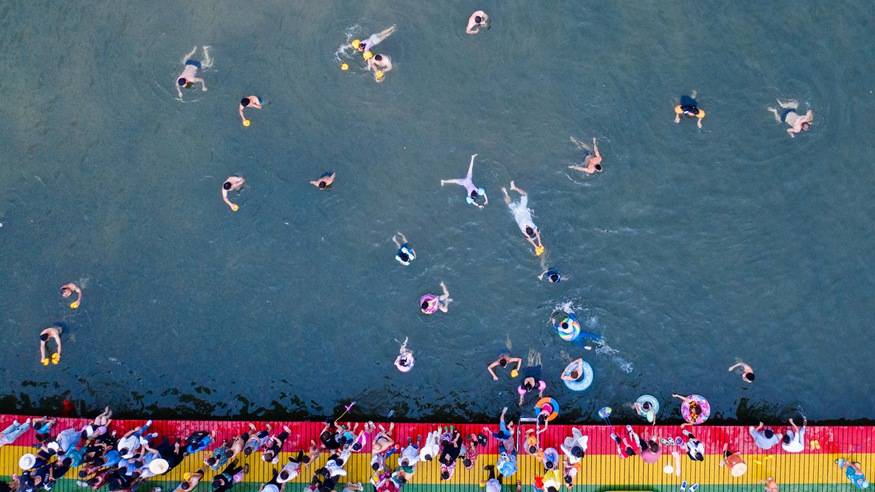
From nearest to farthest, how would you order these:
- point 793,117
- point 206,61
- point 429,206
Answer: point 793,117
point 429,206
point 206,61

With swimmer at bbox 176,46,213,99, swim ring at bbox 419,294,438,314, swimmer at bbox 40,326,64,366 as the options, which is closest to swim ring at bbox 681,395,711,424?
swim ring at bbox 419,294,438,314

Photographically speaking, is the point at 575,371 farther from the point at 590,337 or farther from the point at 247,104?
the point at 247,104

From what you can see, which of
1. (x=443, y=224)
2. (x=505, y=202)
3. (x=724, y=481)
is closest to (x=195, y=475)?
(x=443, y=224)

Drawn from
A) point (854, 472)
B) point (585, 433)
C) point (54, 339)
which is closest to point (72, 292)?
point (54, 339)

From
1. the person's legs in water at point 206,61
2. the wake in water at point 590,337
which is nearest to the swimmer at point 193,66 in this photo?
the person's legs in water at point 206,61

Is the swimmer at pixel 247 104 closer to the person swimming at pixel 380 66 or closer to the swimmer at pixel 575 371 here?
the person swimming at pixel 380 66

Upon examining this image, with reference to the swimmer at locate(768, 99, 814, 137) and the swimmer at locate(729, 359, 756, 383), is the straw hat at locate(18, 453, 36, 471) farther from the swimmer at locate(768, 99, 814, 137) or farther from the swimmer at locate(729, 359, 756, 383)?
the swimmer at locate(768, 99, 814, 137)
